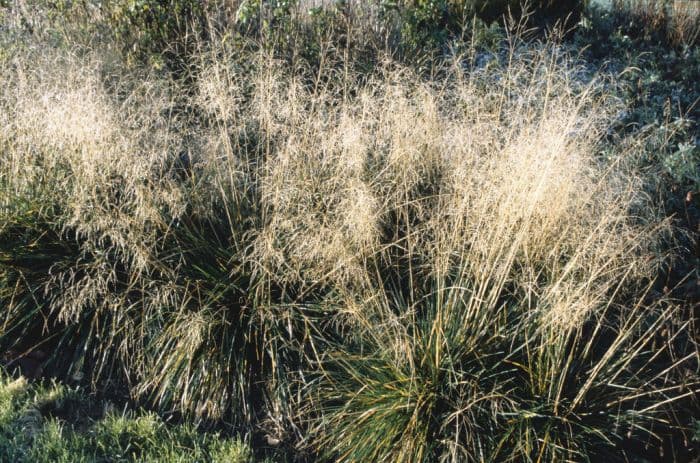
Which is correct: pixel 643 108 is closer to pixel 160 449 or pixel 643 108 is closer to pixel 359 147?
pixel 359 147

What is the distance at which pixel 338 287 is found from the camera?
3.62 metres

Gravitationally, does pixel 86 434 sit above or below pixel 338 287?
below

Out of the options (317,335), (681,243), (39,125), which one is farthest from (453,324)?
(39,125)

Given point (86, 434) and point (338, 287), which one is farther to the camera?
point (338, 287)

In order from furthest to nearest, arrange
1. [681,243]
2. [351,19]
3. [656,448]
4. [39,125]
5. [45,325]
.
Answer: [351,19]
[681,243]
[39,125]
[45,325]
[656,448]

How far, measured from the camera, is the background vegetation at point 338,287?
3.31 m

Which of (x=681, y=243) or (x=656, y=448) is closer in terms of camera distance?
(x=656, y=448)

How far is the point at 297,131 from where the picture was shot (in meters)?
4.43

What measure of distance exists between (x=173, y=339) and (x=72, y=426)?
68 centimetres

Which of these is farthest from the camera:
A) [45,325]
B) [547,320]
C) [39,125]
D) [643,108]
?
[643,108]

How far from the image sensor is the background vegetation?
3307 mm

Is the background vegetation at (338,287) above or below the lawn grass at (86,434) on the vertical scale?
above

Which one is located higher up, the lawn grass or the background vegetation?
the background vegetation

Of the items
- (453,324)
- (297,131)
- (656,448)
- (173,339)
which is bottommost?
(656,448)
